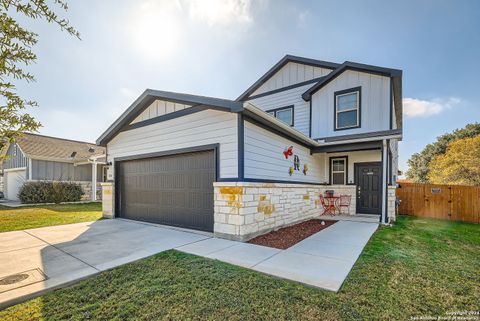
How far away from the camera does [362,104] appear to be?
366 inches

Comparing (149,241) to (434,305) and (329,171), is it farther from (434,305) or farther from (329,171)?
(329,171)

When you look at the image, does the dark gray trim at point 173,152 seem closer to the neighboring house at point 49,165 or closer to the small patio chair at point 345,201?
the small patio chair at point 345,201

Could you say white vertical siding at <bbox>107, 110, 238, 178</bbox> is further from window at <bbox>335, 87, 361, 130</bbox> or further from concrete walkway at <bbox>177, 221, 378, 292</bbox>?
window at <bbox>335, 87, 361, 130</bbox>

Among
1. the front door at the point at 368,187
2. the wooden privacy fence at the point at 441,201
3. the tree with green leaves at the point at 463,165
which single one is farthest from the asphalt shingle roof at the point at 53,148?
the tree with green leaves at the point at 463,165

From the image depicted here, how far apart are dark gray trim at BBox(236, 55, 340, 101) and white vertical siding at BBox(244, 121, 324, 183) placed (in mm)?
4505

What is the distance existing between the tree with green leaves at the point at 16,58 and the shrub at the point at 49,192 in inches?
564

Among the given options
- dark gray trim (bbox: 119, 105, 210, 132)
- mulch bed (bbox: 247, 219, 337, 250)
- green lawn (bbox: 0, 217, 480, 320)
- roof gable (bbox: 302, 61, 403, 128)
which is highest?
roof gable (bbox: 302, 61, 403, 128)

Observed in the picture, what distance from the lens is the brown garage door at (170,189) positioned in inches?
252

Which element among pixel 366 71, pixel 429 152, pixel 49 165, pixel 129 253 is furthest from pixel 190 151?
pixel 429 152

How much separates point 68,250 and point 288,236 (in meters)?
4.95

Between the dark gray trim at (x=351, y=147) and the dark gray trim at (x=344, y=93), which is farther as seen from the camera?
the dark gray trim at (x=344, y=93)

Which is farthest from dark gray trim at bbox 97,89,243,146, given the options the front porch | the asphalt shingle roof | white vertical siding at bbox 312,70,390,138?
the asphalt shingle roof

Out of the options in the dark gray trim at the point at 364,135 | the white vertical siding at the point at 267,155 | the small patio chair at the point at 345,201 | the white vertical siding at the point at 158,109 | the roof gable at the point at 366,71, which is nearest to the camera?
the white vertical siding at the point at 267,155

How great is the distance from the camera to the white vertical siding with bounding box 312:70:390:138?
8823mm
